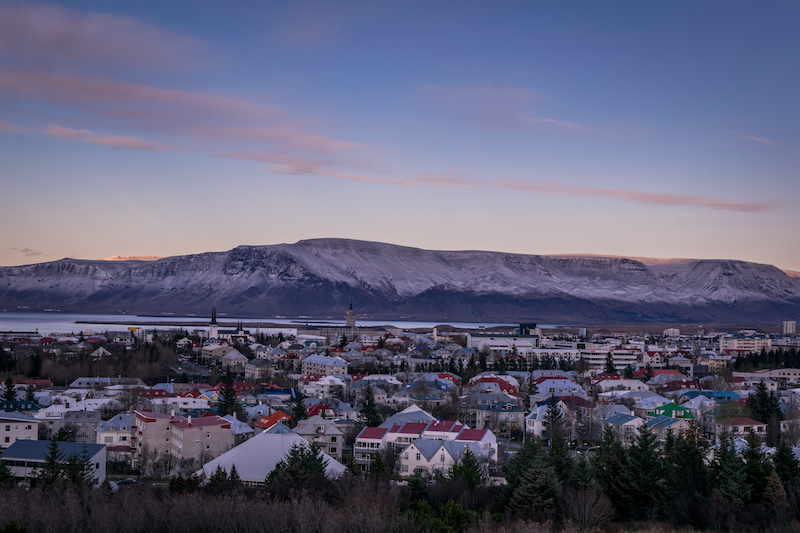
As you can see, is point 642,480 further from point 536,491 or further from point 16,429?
point 16,429

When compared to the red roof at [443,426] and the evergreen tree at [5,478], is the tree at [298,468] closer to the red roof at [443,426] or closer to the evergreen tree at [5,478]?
the evergreen tree at [5,478]

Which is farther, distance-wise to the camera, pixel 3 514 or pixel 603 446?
pixel 603 446

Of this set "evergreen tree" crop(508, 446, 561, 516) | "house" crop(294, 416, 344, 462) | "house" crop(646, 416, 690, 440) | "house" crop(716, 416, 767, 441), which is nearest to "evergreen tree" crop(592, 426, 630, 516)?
"evergreen tree" crop(508, 446, 561, 516)

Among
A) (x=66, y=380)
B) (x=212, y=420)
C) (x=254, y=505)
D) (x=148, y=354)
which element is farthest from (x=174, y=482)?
(x=148, y=354)

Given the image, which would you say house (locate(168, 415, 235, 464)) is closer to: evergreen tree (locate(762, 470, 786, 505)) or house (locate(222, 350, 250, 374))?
evergreen tree (locate(762, 470, 786, 505))

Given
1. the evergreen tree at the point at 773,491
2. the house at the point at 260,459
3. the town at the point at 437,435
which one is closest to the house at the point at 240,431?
the town at the point at 437,435

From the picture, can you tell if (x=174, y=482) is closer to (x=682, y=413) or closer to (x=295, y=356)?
(x=682, y=413)
